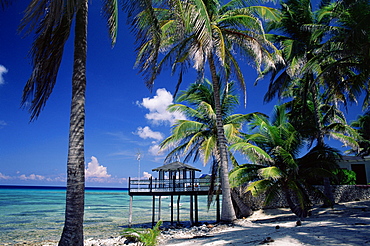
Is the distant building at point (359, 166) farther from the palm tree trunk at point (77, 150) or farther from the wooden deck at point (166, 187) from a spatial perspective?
the palm tree trunk at point (77, 150)

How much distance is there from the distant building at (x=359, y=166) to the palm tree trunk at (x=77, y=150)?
78.8 ft

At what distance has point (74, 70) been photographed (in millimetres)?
6930

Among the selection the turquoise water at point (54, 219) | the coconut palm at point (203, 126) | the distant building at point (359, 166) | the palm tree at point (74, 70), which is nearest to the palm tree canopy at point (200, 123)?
the coconut palm at point (203, 126)

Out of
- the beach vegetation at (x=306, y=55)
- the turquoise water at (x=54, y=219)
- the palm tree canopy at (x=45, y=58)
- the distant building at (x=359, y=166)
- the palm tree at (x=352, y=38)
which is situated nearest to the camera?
the palm tree canopy at (x=45, y=58)

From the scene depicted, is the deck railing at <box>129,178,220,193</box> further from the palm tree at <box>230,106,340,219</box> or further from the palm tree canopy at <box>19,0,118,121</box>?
the palm tree canopy at <box>19,0,118,121</box>

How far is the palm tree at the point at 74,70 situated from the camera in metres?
5.86

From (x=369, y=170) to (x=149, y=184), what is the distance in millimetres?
19238

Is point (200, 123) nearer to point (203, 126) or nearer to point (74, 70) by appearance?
point (203, 126)

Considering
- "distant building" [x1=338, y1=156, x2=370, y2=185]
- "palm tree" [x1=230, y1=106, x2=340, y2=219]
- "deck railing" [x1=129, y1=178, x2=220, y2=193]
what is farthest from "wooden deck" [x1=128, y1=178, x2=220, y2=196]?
"distant building" [x1=338, y1=156, x2=370, y2=185]

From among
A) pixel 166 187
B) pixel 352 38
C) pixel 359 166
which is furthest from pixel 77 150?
pixel 359 166

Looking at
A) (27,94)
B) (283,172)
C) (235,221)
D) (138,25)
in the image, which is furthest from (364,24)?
(27,94)

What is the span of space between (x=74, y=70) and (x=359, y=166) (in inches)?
1048

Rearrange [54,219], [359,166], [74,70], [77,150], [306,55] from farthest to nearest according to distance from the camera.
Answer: [54,219]
[359,166]
[306,55]
[74,70]
[77,150]

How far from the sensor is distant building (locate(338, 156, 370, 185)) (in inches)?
965
